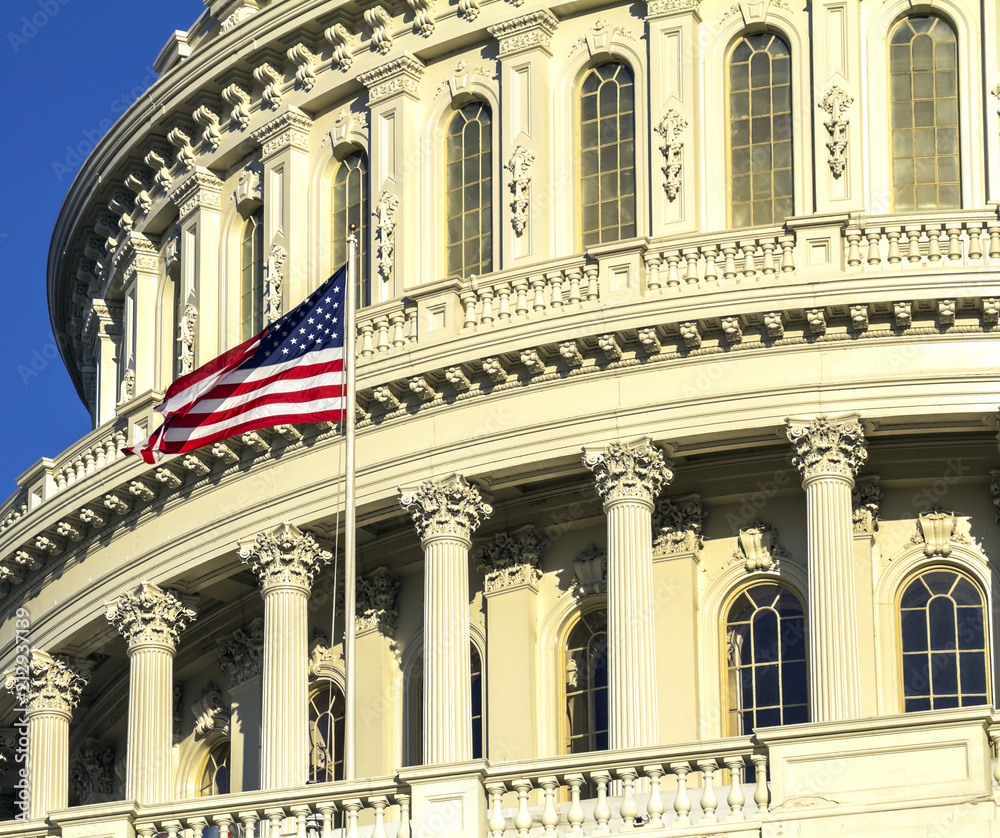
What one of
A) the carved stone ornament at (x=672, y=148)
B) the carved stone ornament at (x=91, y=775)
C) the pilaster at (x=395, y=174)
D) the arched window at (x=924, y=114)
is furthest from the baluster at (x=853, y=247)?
the carved stone ornament at (x=91, y=775)

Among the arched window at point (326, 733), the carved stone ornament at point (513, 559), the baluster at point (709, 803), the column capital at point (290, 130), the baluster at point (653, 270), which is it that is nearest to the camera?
the baluster at point (709, 803)

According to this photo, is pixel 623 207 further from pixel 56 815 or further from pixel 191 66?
pixel 56 815

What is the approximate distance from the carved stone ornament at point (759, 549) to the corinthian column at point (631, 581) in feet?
5.48

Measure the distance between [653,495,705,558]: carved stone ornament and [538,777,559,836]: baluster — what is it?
→ 46.3 feet

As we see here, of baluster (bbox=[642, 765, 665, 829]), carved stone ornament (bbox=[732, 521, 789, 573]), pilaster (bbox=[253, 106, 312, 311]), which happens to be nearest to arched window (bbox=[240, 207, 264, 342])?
pilaster (bbox=[253, 106, 312, 311])

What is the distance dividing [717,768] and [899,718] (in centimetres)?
233

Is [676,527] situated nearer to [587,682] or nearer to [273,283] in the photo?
[587,682]

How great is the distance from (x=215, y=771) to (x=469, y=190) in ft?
36.6

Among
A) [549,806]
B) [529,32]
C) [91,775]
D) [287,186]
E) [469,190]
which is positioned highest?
[529,32]

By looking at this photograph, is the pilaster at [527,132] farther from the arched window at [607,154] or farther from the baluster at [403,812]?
the baluster at [403,812]

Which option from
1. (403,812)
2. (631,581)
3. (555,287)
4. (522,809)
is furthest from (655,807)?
(555,287)

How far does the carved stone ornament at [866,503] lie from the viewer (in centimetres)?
4234

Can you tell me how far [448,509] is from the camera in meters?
42.8

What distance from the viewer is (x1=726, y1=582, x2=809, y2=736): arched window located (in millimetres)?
42219
